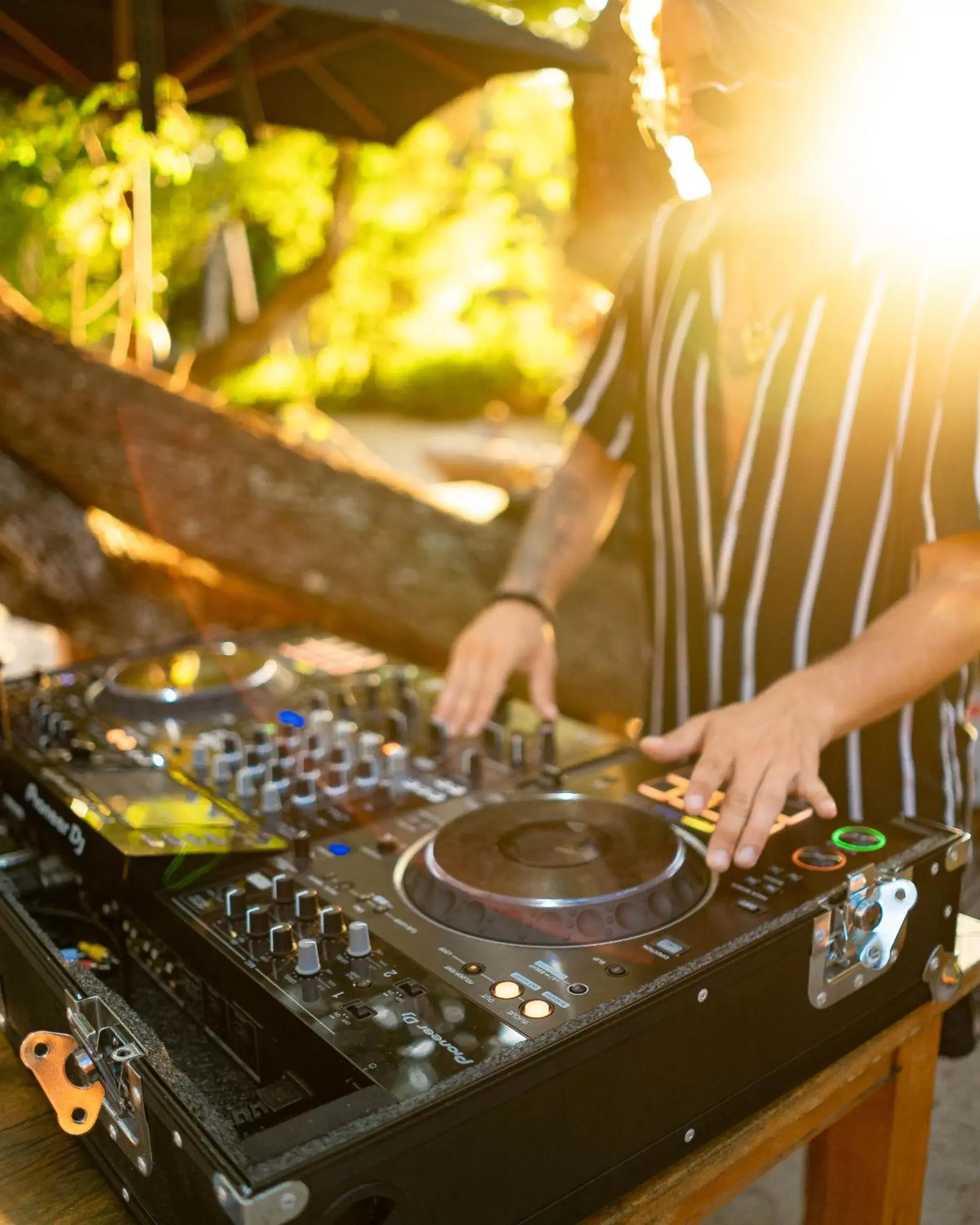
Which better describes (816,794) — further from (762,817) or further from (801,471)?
(801,471)

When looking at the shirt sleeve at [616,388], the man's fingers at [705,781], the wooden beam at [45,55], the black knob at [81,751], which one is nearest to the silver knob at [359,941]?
the man's fingers at [705,781]

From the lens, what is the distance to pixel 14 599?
3693 mm

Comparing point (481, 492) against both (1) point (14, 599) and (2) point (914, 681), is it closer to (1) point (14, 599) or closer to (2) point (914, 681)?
(1) point (14, 599)

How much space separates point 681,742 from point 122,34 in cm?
213

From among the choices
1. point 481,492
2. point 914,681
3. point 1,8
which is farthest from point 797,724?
point 481,492

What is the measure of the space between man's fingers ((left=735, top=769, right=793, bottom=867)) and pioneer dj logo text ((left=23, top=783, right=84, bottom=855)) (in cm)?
80

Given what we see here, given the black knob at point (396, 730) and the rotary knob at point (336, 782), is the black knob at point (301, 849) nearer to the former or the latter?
the rotary knob at point (336, 782)

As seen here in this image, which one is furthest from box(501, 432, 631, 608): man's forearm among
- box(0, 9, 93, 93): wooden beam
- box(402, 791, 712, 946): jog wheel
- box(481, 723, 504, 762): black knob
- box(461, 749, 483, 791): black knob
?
box(0, 9, 93, 93): wooden beam

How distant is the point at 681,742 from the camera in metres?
1.38

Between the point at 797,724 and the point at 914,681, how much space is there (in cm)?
21

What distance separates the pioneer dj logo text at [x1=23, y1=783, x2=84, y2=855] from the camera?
1.36 m

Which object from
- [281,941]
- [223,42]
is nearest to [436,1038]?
[281,941]

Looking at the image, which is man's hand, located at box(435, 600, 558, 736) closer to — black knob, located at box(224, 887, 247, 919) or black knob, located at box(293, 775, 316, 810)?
black knob, located at box(293, 775, 316, 810)

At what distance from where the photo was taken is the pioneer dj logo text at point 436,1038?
0.91 metres
